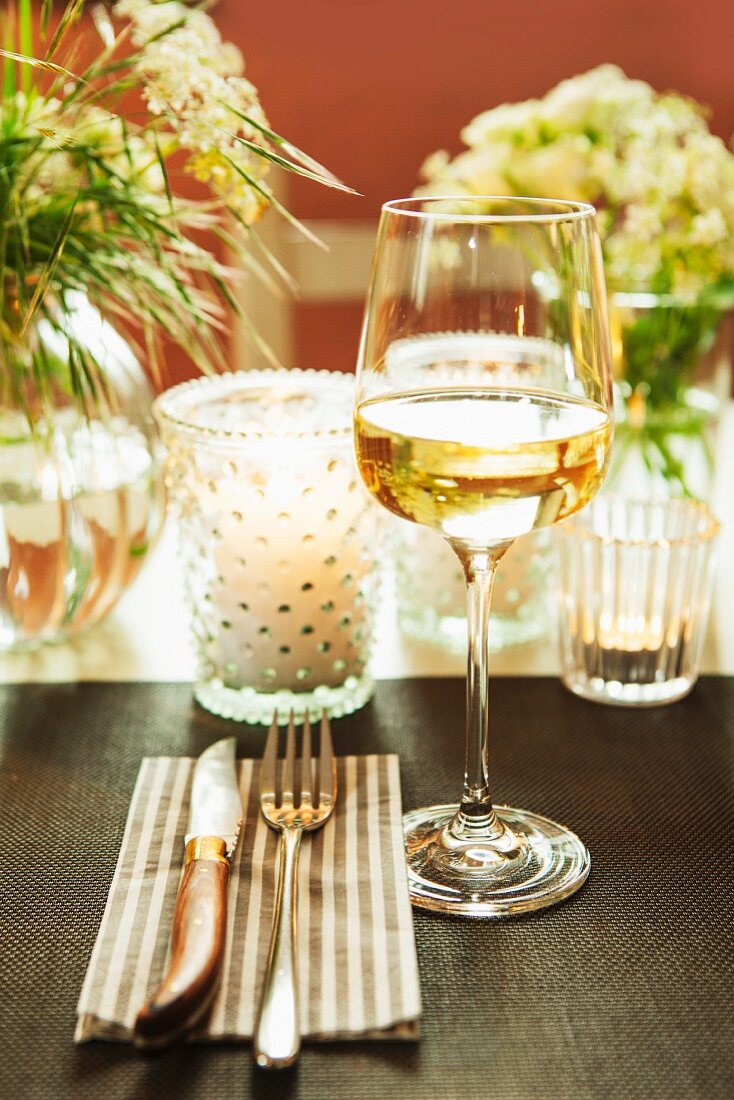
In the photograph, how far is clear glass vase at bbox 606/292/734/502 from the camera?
1.27m

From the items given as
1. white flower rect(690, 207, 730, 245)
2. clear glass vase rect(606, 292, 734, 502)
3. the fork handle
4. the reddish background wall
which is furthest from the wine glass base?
the reddish background wall

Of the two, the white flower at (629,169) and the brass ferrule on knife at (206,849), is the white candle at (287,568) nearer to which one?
the brass ferrule on knife at (206,849)

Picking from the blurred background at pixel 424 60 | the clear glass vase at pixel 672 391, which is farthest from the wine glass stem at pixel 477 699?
the blurred background at pixel 424 60

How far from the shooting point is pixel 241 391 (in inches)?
41.7

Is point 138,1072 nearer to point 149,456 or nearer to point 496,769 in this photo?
point 496,769

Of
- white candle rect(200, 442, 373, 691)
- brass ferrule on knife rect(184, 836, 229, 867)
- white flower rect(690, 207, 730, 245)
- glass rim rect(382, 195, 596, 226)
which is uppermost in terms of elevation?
glass rim rect(382, 195, 596, 226)

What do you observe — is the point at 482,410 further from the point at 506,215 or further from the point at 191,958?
the point at 191,958

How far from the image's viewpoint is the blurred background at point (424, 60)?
2.94 m

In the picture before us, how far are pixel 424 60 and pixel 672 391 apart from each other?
77.2 inches

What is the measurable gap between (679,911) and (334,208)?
2.61m

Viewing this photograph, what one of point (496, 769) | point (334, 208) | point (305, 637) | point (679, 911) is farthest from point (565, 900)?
point (334, 208)

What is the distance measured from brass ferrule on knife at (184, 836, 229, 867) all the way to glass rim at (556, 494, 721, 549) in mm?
388

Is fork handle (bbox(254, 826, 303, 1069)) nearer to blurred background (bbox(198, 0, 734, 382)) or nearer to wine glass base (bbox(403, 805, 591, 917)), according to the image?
wine glass base (bbox(403, 805, 591, 917))

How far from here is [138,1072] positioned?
0.58m
